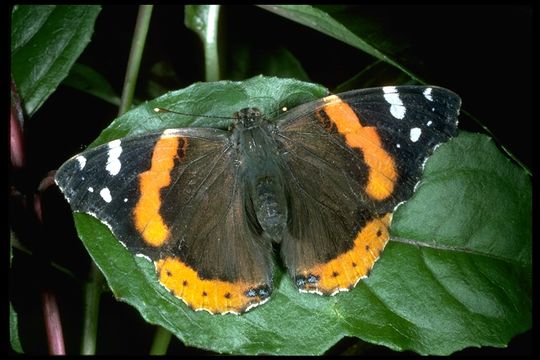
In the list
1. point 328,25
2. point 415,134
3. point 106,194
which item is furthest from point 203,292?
point 328,25

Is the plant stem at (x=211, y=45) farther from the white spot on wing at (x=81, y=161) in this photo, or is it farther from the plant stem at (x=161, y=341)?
the plant stem at (x=161, y=341)

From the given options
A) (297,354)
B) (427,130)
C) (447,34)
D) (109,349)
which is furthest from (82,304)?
(447,34)

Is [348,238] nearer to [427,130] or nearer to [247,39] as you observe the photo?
[427,130]

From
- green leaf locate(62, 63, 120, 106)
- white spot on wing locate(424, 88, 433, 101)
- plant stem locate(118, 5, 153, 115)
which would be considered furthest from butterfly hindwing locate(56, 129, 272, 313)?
green leaf locate(62, 63, 120, 106)

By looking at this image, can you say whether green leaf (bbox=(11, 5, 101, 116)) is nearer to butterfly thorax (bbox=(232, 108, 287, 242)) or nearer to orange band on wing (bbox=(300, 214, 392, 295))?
butterfly thorax (bbox=(232, 108, 287, 242))

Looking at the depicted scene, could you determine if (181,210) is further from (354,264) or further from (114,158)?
(354,264)

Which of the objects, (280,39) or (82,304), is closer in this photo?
(82,304)

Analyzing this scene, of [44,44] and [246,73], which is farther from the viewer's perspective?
[246,73]
